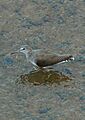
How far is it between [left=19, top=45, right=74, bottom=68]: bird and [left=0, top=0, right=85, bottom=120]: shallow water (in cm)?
17

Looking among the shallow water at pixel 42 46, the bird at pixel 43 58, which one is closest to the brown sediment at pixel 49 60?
the bird at pixel 43 58

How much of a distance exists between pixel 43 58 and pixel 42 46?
82 centimetres

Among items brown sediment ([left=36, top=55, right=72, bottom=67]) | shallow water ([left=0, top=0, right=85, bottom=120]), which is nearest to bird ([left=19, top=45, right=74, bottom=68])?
brown sediment ([left=36, top=55, right=72, bottom=67])

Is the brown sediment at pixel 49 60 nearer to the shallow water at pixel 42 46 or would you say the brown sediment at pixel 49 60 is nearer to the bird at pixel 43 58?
the bird at pixel 43 58

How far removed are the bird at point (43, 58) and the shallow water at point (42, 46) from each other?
0.57ft

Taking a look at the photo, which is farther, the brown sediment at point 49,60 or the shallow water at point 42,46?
the brown sediment at point 49,60

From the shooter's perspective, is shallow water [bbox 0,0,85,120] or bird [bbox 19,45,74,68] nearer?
shallow water [bbox 0,0,85,120]

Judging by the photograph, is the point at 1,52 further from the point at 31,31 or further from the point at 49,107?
the point at 49,107

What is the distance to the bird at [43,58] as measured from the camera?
1098 cm

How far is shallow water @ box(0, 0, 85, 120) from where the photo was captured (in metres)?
9.72

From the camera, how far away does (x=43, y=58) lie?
11.1 meters

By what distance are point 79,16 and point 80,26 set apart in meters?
0.47

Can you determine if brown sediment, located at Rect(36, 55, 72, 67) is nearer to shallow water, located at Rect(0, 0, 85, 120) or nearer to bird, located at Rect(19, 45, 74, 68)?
bird, located at Rect(19, 45, 74, 68)

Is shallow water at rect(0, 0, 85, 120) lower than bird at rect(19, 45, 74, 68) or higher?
lower
